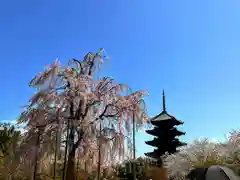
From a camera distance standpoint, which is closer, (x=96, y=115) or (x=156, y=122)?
(x=96, y=115)

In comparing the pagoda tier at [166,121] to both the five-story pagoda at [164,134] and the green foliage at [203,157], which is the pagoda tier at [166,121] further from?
the green foliage at [203,157]

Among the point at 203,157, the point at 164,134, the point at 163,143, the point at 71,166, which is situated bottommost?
the point at 71,166

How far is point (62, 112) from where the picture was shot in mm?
14383

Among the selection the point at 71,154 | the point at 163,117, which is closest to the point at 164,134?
the point at 163,117

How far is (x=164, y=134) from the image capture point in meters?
23.7

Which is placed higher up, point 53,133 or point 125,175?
point 53,133

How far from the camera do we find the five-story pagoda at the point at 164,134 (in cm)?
2322

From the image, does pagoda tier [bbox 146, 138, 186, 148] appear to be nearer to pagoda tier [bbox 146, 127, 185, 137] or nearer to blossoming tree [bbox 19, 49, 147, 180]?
pagoda tier [bbox 146, 127, 185, 137]

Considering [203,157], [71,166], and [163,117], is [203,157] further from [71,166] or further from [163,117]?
[163,117]

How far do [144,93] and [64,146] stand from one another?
5083 mm

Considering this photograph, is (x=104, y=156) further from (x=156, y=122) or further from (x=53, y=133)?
(x=156, y=122)

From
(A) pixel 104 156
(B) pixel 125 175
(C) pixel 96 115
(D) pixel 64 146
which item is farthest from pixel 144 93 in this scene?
(B) pixel 125 175

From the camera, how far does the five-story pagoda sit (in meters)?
23.2

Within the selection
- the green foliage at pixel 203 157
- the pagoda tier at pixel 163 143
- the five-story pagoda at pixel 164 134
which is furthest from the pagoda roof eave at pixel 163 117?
the green foliage at pixel 203 157
